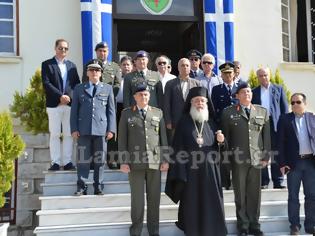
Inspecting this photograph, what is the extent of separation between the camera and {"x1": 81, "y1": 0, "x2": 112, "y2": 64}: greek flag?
858cm

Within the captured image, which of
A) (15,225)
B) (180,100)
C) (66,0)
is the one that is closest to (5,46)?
(66,0)

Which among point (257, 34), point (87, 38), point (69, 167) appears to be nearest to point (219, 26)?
point (257, 34)

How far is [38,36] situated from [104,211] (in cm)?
405

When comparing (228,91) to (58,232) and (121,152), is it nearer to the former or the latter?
(121,152)

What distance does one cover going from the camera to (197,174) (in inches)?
219


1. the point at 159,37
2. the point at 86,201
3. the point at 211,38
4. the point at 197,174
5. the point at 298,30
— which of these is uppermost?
the point at 159,37

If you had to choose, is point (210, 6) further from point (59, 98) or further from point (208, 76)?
point (59, 98)

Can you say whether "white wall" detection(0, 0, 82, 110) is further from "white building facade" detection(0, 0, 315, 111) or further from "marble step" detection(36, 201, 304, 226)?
"marble step" detection(36, 201, 304, 226)

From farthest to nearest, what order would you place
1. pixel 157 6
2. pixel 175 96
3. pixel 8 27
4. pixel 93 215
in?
1. pixel 157 6
2. pixel 8 27
3. pixel 175 96
4. pixel 93 215

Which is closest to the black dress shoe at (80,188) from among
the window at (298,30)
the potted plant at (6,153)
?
the potted plant at (6,153)

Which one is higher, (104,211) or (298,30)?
(298,30)

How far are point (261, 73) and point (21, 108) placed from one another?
3809 mm

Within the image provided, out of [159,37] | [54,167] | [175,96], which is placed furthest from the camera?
[159,37]

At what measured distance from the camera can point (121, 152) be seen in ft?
18.6
